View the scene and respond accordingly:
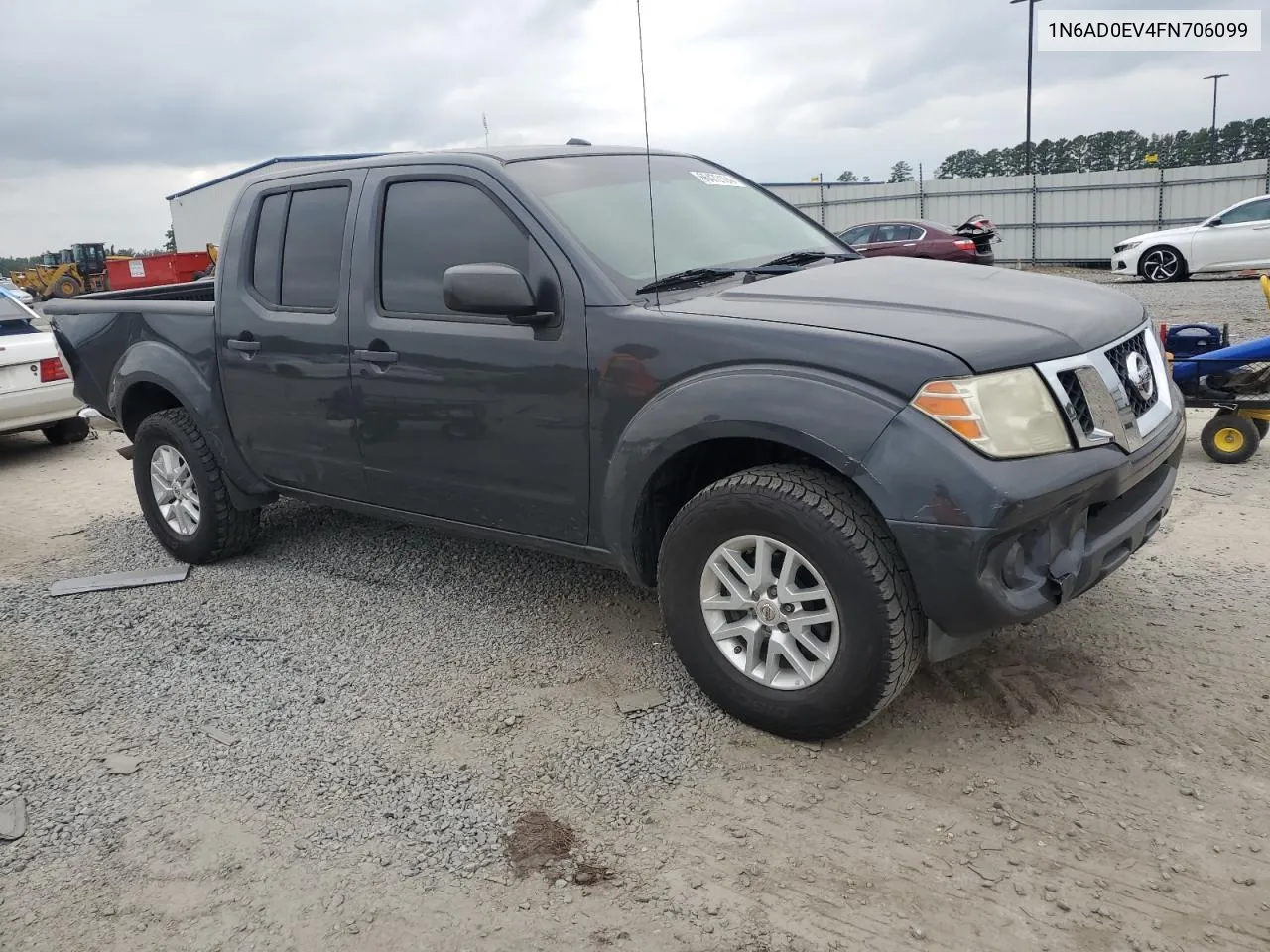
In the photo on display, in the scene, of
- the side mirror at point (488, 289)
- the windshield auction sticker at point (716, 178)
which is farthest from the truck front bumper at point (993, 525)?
the windshield auction sticker at point (716, 178)

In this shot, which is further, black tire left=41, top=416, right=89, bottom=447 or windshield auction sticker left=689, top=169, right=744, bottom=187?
black tire left=41, top=416, right=89, bottom=447

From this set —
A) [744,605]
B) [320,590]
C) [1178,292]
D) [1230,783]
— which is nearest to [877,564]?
[744,605]

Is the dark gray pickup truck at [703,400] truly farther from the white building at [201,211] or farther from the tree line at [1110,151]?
the tree line at [1110,151]

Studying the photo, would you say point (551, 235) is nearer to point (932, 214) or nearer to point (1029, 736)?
point (1029, 736)

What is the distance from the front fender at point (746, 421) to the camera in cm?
285

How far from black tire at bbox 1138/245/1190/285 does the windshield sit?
15.6m

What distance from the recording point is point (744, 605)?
318 cm

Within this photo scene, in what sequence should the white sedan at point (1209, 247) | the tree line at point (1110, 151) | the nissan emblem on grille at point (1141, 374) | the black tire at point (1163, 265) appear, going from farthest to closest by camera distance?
the tree line at point (1110, 151)
the black tire at point (1163, 265)
the white sedan at point (1209, 247)
the nissan emblem on grille at point (1141, 374)

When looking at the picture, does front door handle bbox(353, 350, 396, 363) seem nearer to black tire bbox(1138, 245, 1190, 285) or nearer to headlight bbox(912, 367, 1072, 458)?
headlight bbox(912, 367, 1072, 458)

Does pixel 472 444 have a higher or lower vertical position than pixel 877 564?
higher

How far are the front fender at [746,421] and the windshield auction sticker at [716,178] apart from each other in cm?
154

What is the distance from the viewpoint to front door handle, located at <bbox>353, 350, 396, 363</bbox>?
13.1 ft

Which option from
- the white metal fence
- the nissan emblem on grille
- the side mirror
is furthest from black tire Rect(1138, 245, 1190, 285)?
the side mirror

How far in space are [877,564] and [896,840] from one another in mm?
758
